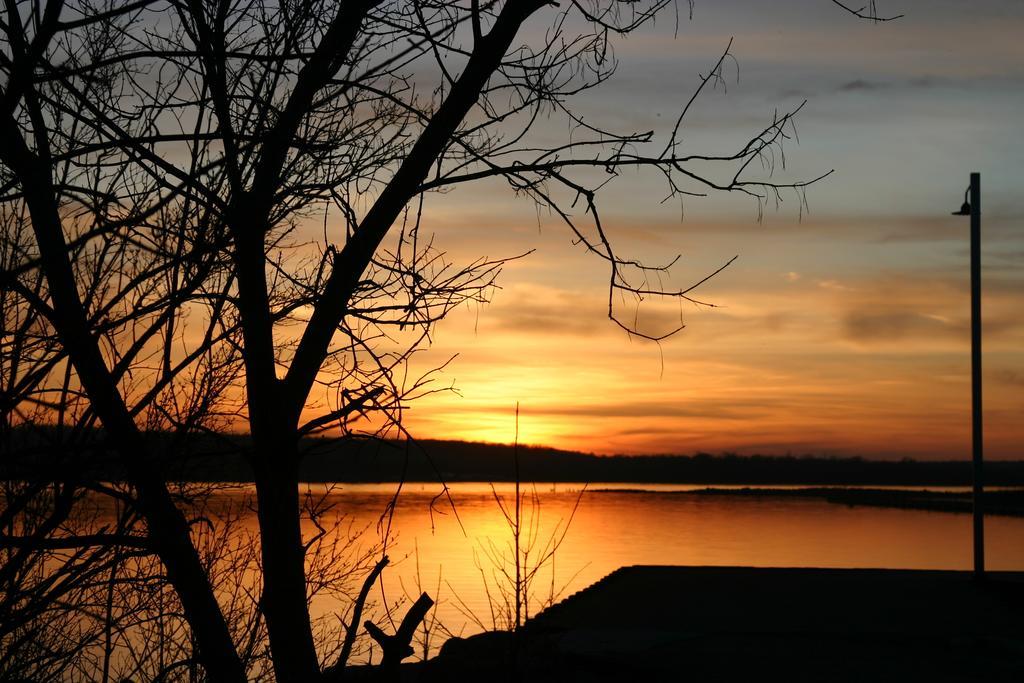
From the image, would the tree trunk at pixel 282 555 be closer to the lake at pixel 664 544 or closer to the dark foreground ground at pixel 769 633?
the dark foreground ground at pixel 769 633

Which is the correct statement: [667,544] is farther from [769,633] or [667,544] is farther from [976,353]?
[769,633]

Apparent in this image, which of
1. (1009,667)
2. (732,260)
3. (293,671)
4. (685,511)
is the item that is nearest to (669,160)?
(732,260)

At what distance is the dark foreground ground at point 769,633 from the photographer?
31.6ft

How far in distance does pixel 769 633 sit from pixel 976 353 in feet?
22.2

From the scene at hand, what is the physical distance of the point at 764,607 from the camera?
1552 cm

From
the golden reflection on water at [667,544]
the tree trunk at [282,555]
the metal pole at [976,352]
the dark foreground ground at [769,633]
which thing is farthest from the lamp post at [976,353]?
the tree trunk at [282,555]

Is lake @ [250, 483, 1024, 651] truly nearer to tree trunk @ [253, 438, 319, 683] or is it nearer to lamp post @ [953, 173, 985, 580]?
lamp post @ [953, 173, 985, 580]

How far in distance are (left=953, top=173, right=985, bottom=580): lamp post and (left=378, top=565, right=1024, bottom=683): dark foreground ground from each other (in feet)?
3.06

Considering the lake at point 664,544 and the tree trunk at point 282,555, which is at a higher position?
the tree trunk at point 282,555

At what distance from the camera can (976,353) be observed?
55.8 feet

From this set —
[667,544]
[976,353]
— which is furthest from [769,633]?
[667,544]

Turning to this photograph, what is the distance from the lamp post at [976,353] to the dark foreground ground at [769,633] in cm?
93

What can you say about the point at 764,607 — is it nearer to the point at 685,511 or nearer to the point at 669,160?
the point at 669,160

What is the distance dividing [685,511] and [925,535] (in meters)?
31.3
